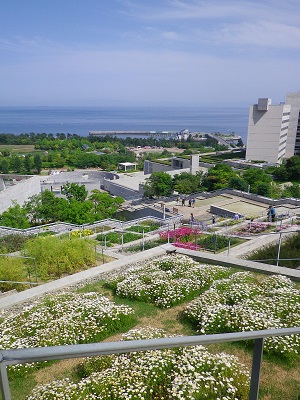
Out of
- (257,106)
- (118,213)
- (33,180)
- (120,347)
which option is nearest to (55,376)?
Result: (120,347)

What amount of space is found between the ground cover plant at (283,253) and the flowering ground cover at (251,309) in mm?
2569

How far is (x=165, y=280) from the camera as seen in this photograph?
360 inches

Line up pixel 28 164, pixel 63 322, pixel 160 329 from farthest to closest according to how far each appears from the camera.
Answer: pixel 28 164
pixel 63 322
pixel 160 329

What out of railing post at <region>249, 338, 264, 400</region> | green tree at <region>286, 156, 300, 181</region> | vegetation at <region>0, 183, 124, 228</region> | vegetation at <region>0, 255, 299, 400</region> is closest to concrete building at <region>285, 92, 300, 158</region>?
green tree at <region>286, 156, 300, 181</region>

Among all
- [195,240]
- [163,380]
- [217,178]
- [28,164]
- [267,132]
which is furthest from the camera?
[28,164]

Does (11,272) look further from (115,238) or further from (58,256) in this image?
(115,238)

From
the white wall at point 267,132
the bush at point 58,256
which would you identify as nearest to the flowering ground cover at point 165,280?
the bush at point 58,256

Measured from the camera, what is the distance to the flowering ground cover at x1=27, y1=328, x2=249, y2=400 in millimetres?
4664

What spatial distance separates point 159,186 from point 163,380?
33973mm

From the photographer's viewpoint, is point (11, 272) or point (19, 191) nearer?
point (11, 272)

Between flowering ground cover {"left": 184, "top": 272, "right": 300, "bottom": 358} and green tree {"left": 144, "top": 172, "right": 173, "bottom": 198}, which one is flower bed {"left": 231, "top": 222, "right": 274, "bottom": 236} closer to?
flowering ground cover {"left": 184, "top": 272, "right": 300, "bottom": 358}

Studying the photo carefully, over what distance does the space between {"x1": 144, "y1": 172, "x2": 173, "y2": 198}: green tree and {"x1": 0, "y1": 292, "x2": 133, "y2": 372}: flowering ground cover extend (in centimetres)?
3090

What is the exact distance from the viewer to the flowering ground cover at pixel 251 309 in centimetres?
624

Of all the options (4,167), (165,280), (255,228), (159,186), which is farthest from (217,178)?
(4,167)
